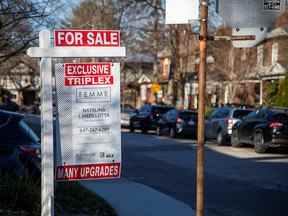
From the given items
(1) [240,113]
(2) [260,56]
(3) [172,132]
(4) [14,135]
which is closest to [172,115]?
(3) [172,132]

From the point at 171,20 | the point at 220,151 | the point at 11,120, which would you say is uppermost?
the point at 171,20

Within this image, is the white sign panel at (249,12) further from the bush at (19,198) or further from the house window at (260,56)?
the house window at (260,56)

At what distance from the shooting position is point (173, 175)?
15961 millimetres

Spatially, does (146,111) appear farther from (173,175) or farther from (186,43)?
(173,175)

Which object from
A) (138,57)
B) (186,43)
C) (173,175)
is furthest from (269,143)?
(138,57)

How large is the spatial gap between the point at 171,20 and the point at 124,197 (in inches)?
248

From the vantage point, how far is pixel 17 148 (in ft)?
37.1

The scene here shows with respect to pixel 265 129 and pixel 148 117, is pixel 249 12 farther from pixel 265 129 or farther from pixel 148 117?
pixel 148 117

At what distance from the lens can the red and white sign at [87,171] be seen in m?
6.55

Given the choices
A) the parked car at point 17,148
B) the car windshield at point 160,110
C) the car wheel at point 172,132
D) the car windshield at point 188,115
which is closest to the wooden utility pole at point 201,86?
the parked car at point 17,148

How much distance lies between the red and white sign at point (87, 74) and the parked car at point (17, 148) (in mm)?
4600

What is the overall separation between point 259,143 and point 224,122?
4871 mm

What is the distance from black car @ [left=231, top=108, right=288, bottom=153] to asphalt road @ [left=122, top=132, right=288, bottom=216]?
42cm

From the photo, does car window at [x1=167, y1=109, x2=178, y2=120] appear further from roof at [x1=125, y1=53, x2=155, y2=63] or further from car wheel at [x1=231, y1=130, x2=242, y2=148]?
roof at [x1=125, y1=53, x2=155, y2=63]
